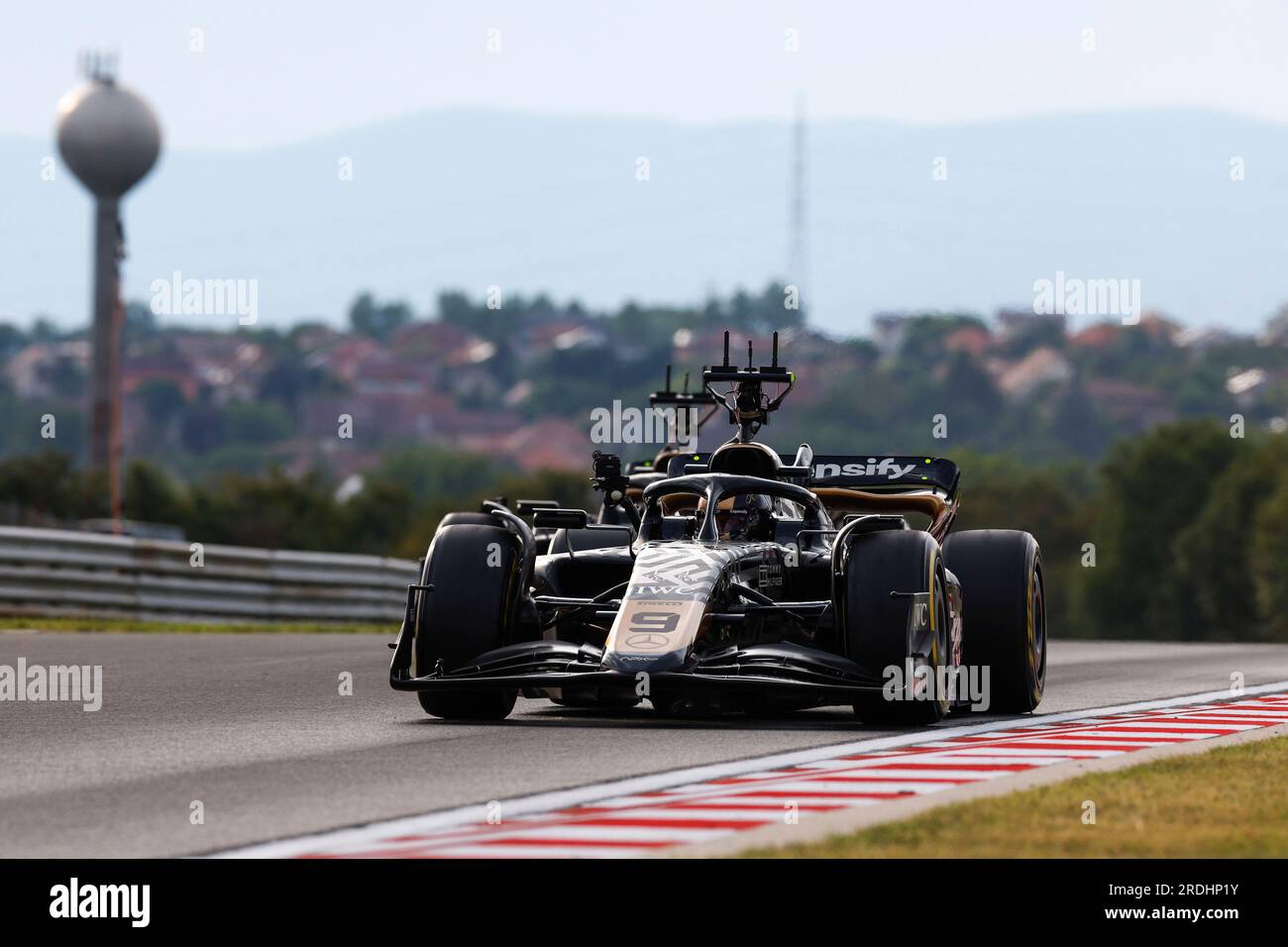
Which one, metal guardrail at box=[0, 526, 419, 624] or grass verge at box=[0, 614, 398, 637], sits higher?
metal guardrail at box=[0, 526, 419, 624]

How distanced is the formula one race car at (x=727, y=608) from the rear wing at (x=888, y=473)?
60 cm

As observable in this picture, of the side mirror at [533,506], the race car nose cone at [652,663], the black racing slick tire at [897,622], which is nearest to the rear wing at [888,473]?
the side mirror at [533,506]

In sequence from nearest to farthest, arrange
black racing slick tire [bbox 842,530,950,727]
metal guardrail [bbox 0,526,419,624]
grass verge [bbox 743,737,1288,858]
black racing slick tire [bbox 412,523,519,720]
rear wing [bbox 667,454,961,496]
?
grass verge [bbox 743,737,1288,858]
black racing slick tire [bbox 842,530,950,727]
black racing slick tire [bbox 412,523,519,720]
rear wing [bbox 667,454,961,496]
metal guardrail [bbox 0,526,419,624]

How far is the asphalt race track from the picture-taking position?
356 inches

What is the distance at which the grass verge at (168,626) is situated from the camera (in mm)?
26062

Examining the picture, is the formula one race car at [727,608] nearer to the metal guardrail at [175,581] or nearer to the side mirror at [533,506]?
the side mirror at [533,506]

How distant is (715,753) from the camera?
1148 cm

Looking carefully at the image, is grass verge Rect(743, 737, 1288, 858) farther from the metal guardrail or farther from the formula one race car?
the metal guardrail

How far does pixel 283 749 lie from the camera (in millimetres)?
11891

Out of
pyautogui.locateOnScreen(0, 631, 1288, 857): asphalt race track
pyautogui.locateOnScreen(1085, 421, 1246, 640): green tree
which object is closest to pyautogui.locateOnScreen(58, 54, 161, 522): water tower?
pyautogui.locateOnScreen(1085, 421, 1246, 640): green tree

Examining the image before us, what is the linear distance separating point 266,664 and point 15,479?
85627 mm

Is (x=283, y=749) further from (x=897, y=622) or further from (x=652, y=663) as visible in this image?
(x=897, y=622)

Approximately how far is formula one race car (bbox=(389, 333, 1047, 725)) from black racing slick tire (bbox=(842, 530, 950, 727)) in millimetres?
11
